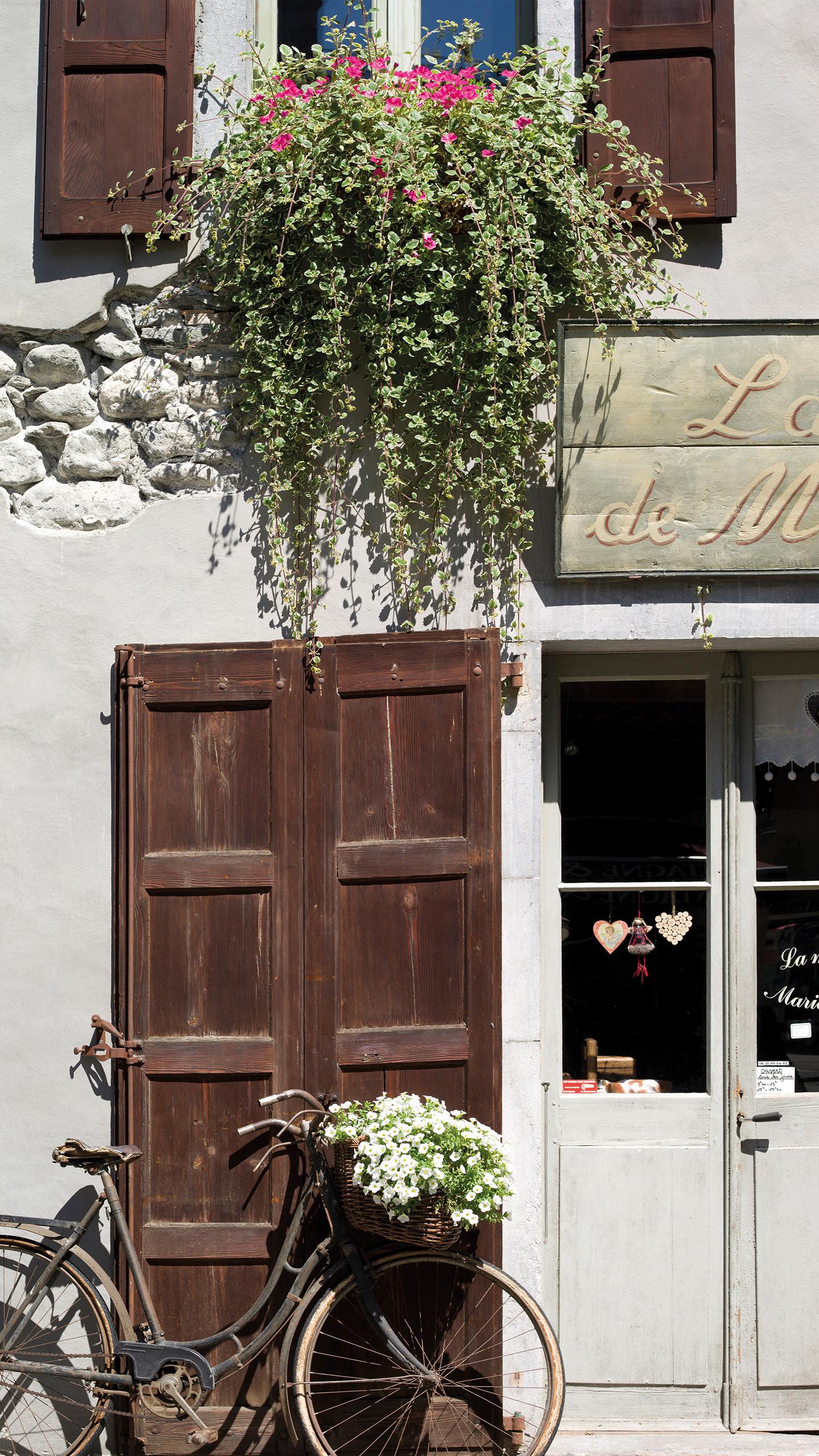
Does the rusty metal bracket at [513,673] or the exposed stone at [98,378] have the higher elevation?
the exposed stone at [98,378]

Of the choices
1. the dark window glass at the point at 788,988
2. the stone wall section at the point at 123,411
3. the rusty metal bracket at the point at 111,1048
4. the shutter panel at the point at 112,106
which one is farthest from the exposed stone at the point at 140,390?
the dark window glass at the point at 788,988

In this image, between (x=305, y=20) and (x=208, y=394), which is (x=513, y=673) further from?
(x=305, y=20)

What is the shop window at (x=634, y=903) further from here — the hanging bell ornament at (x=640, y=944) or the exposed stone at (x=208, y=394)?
the exposed stone at (x=208, y=394)

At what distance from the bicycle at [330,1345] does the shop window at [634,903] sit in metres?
0.87

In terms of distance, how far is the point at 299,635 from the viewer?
4117 millimetres

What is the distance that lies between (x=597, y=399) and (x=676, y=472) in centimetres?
36

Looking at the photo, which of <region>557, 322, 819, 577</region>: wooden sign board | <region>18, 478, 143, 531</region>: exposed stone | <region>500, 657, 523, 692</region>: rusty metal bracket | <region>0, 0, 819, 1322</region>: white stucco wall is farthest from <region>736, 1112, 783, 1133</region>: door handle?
<region>18, 478, 143, 531</region>: exposed stone

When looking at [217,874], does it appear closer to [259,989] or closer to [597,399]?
[259,989]

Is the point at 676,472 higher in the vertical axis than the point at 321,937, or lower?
higher

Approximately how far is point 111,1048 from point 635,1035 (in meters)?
1.80

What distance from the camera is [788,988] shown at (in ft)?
14.2

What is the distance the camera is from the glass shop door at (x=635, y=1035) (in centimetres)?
416

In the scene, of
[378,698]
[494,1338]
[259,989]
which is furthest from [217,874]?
[494,1338]

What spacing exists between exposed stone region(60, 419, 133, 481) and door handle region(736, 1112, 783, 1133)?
3.09 m
